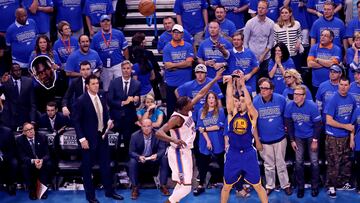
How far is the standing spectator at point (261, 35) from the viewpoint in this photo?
1172 cm

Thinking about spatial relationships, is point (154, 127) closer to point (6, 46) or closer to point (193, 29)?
point (193, 29)

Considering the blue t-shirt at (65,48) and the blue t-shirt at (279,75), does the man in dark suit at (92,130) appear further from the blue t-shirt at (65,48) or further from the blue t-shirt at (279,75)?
the blue t-shirt at (279,75)

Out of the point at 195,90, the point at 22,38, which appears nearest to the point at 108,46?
the point at 22,38

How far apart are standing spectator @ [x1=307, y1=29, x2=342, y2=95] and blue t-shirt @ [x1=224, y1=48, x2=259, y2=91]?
0.90m

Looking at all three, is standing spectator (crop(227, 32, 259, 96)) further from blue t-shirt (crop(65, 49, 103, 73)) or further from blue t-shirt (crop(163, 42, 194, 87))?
blue t-shirt (crop(65, 49, 103, 73))

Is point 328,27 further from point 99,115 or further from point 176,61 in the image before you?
point 99,115

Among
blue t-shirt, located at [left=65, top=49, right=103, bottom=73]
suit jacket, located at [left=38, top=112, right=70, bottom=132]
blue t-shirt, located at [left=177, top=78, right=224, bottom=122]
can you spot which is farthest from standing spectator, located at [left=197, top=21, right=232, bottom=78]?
suit jacket, located at [left=38, top=112, right=70, bottom=132]

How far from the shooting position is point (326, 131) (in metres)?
10.7

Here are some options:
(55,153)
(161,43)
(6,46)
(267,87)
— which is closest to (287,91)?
(267,87)

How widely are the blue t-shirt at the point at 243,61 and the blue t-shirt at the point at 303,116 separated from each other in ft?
3.66

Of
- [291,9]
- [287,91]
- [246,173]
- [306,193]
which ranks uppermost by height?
[291,9]

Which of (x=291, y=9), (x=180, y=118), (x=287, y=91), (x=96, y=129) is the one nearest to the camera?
(x=180, y=118)

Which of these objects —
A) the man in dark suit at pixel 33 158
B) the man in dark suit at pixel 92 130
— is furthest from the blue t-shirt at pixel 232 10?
the man in dark suit at pixel 33 158

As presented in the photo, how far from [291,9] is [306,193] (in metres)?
3.12
